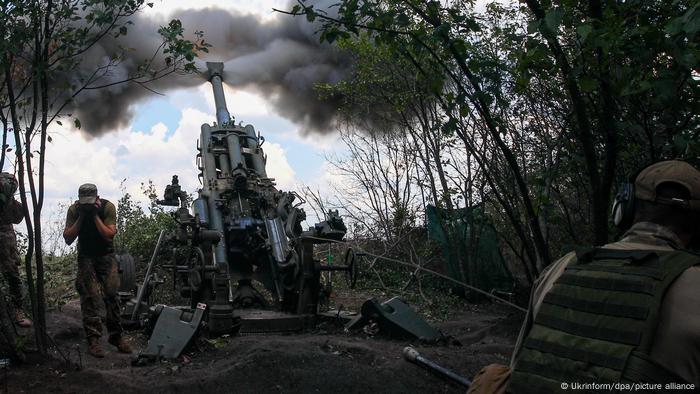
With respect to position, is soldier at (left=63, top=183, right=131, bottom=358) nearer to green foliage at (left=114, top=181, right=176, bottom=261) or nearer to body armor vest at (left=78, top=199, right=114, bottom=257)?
body armor vest at (left=78, top=199, right=114, bottom=257)

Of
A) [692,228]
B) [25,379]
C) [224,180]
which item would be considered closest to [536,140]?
[224,180]

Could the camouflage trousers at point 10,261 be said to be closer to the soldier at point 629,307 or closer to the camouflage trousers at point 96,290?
the camouflage trousers at point 96,290

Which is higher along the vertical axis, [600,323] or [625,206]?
[625,206]

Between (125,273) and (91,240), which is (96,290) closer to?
(91,240)

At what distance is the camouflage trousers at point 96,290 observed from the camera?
6.95 metres

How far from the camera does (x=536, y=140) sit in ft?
30.0

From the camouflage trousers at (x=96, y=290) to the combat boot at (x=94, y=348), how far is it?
5 cm

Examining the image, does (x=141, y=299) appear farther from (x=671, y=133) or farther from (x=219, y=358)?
(x=671, y=133)

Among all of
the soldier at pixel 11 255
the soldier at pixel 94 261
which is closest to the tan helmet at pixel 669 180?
the soldier at pixel 94 261

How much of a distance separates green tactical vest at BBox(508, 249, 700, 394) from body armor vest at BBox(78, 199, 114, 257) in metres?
5.78

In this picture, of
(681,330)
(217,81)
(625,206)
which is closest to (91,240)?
(217,81)

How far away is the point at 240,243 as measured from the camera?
9273mm

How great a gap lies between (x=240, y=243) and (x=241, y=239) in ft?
0.23

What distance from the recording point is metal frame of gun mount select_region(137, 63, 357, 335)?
7.97 metres
